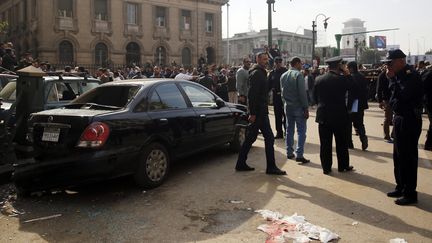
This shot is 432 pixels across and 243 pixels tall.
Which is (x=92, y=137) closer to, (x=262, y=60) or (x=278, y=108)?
(x=262, y=60)

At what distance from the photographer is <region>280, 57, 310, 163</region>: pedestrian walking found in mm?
7711

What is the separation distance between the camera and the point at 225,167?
7.41 m

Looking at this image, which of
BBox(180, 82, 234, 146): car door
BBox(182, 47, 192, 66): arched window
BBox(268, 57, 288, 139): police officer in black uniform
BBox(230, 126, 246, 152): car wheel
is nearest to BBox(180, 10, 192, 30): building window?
BBox(182, 47, 192, 66): arched window

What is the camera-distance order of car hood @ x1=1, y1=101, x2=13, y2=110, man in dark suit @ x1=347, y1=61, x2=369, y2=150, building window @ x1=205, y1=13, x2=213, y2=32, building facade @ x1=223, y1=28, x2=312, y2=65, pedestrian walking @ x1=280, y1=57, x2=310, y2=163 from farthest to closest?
1. building facade @ x1=223, y1=28, x2=312, y2=65
2. building window @ x1=205, y1=13, x2=213, y2=32
3. man in dark suit @ x1=347, y1=61, x2=369, y2=150
4. pedestrian walking @ x1=280, y1=57, x2=310, y2=163
5. car hood @ x1=1, y1=101, x2=13, y2=110

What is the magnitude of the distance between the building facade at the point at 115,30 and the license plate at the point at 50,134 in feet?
102

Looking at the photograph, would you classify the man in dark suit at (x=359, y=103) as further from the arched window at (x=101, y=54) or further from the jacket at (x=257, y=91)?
the arched window at (x=101, y=54)

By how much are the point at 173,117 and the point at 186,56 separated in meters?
38.8

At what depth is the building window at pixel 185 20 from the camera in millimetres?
43750

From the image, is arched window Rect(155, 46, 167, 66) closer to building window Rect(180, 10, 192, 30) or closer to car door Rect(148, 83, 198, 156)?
building window Rect(180, 10, 192, 30)

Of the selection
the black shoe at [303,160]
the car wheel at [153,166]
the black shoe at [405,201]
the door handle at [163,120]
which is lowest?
the black shoe at [405,201]

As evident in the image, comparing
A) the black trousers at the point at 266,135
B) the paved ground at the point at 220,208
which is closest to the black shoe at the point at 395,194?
the paved ground at the point at 220,208

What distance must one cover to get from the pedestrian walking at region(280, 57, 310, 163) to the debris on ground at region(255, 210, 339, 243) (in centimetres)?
293

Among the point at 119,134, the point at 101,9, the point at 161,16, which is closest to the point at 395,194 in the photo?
the point at 119,134

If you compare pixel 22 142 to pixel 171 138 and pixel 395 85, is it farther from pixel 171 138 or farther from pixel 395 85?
pixel 395 85
